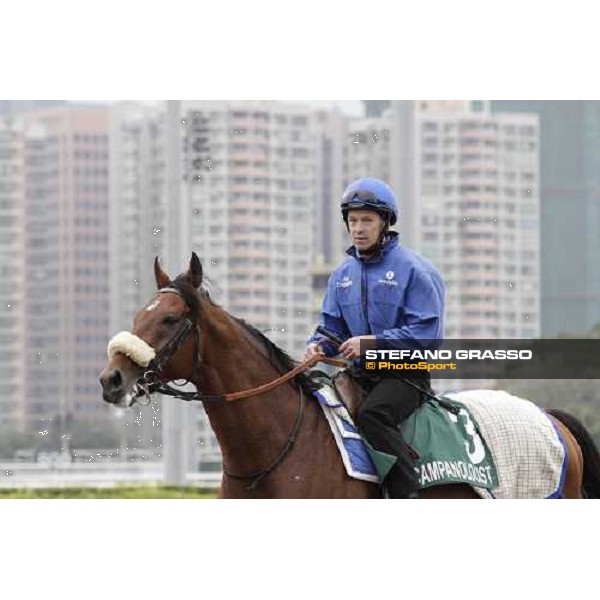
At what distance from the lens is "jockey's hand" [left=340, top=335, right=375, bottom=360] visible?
5.36 m

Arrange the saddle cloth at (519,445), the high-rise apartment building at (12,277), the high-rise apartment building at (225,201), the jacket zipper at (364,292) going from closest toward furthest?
the jacket zipper at (364,292)
the saddle cloth at (519,445)
the high-rise apartment building at (225,201)
the high-rise apartment building at (12,277)

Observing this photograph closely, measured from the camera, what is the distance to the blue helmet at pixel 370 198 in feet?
17.8

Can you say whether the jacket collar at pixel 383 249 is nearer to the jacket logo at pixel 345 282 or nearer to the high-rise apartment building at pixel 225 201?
the jacket logo at pixel 345 282

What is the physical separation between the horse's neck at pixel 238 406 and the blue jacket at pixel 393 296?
1.74 ft

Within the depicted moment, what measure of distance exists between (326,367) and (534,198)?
7654mm

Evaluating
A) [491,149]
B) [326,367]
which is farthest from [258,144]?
[326,367]

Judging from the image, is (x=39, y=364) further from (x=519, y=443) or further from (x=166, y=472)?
(x=519, y=443)

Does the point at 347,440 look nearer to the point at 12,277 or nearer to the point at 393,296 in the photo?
the point at 393,296

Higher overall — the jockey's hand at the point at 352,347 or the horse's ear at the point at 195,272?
the horse's ear at the point at 195,272

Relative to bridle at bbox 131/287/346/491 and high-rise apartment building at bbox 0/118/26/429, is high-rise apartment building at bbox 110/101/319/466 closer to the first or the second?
high-rise apartment building at bbox 0/118/26/429

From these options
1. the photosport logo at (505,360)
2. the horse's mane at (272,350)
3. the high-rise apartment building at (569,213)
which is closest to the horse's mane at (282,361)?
the horse's mane at (272,350)

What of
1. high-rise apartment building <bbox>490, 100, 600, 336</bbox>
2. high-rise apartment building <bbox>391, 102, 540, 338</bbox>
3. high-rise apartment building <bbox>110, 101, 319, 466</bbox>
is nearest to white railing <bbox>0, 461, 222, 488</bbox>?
high-rise apartment building <bbox>110, 101, 319, 466</bbox>

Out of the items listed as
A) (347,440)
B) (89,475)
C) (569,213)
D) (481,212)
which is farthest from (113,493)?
(481,212)

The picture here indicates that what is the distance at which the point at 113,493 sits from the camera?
9617 millimetres
